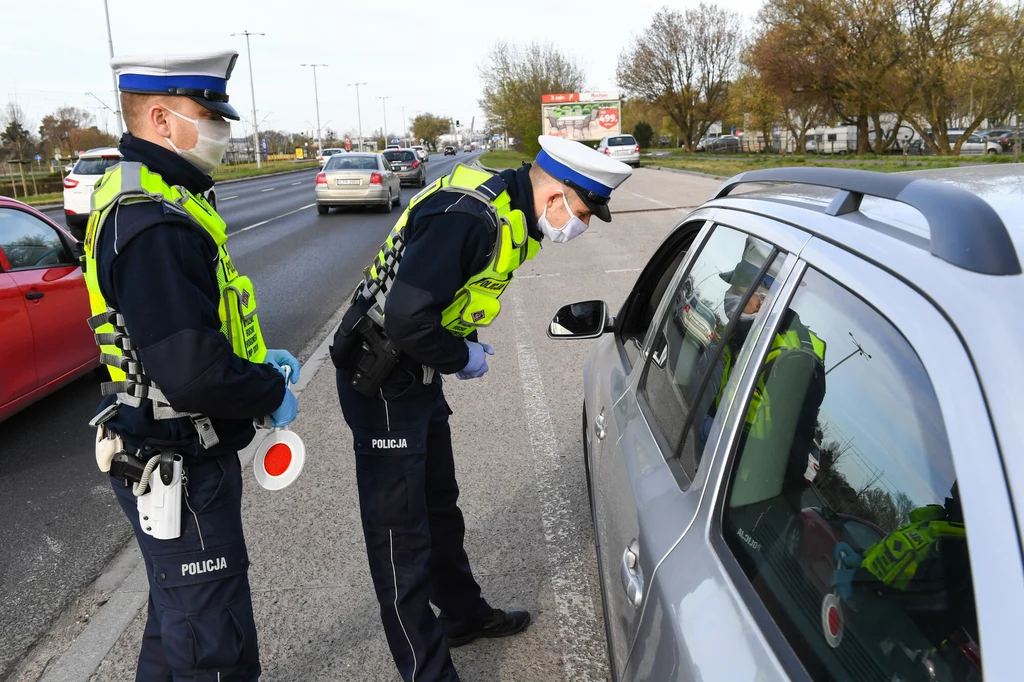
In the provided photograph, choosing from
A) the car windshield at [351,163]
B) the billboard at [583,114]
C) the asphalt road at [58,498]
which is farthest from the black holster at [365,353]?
the billboard at [583,114]

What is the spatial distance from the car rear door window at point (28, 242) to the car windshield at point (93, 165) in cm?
1182

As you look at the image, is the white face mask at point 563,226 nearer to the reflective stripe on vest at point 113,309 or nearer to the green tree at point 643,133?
the reflective stripe on vest at point 113,309

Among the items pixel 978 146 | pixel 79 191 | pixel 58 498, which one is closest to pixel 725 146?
pixel 978 146

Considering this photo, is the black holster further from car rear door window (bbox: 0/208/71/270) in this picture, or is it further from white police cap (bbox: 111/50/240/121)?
car rear door window (bbox: 0/208/71/270)

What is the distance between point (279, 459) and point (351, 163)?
62.4 feet

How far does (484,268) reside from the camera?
2.33 meters

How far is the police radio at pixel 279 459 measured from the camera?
226 centimetres

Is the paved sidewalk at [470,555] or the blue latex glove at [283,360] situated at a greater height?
the blue latex glove at [283,360]

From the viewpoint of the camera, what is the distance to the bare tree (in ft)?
210

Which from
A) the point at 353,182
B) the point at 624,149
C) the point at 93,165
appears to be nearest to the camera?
the point at 93,165

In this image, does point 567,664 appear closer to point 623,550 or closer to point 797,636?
point 623,550

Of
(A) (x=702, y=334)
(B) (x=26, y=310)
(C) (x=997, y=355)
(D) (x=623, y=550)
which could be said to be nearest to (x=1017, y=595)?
(C) (x=997, y=355)

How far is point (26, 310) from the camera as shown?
198 inches

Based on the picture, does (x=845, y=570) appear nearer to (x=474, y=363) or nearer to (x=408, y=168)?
(x=474, y=363)
